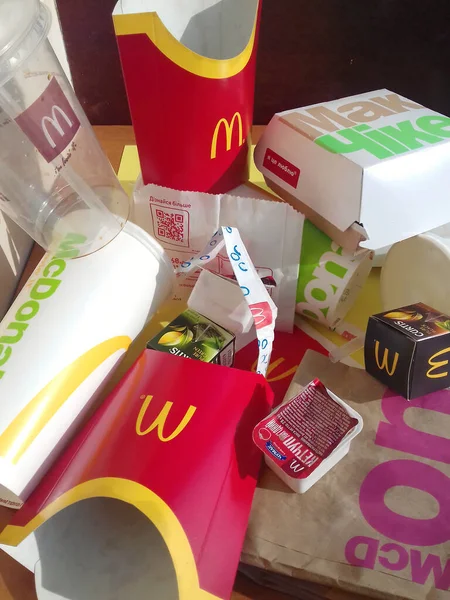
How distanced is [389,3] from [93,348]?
89 centimetres

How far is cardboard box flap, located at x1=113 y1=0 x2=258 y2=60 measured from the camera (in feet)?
2.32

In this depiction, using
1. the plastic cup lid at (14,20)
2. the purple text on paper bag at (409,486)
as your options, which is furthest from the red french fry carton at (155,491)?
the plastic cup lid at (14,20)

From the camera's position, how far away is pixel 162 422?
0.54 m

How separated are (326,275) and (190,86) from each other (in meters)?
0.30

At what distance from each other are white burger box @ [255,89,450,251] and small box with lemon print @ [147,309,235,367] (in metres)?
0.21

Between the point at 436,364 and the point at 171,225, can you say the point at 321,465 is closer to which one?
the point at 436,364

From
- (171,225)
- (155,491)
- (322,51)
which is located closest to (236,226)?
(171,225)

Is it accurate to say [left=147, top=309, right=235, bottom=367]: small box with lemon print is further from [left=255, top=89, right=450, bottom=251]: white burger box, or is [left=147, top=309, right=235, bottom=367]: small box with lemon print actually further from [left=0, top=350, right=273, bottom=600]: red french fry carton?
[left=255, top=89, right=450, bottom=251]: white burger box

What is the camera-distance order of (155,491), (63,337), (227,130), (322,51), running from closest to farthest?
(155,491), (63,337), (227,130), (322,51)

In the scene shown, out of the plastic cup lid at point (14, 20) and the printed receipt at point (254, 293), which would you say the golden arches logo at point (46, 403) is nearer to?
the printed receipt at point (254, 293)

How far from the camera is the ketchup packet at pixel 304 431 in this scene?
1.80ft

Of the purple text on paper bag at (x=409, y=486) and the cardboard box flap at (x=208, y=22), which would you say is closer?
the purple text on paper bag at (x=409, y=486)

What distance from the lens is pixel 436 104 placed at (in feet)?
3.87

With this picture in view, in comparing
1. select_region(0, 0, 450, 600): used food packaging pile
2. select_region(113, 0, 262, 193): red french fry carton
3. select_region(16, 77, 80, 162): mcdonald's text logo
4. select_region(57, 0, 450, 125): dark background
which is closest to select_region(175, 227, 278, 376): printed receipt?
select_region(0, 0, 450, 600): used food packaging pile
